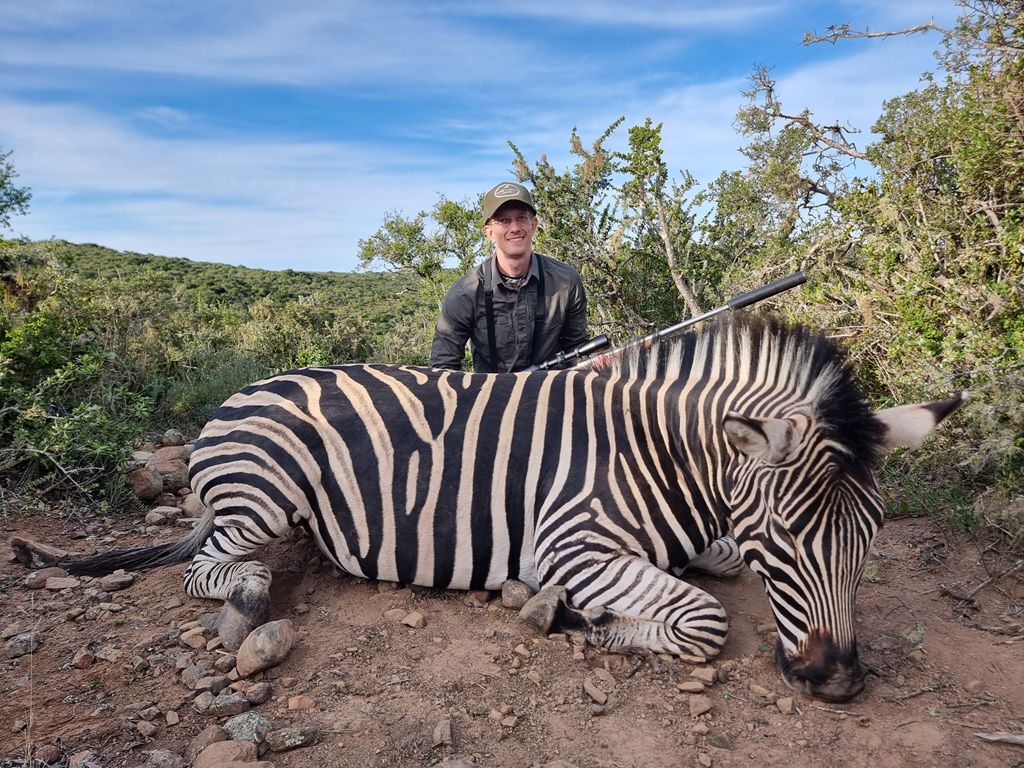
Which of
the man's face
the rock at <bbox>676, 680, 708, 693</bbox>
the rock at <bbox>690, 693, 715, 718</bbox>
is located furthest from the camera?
the man's face

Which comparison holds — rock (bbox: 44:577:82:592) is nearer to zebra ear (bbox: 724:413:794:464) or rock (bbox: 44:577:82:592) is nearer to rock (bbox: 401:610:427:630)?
rock (bbox: 401:610:427:630)

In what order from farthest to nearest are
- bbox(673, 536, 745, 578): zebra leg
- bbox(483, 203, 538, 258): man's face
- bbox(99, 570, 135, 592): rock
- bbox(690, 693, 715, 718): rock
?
bbox(483, 203, 538, 258): man's face
bbox(99, 570, 135, 592): rock
bbox(673, 536, 745, 578): zebra leg
bbox(690, 693, 715, 718): rock

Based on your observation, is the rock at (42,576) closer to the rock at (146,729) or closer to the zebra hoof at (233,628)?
the zebra hoof at (233,628)

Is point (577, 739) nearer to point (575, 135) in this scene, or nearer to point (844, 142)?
point (844, 142)

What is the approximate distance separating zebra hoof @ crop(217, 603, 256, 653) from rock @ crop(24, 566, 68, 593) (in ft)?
4.22

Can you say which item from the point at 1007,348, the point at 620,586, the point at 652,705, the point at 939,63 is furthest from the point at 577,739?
the point at 939,63

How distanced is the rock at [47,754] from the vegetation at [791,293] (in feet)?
8.91

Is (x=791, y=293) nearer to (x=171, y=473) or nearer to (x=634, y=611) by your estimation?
(x=634, y=611)

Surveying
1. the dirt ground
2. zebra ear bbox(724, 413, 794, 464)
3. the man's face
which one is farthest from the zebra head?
the man's face

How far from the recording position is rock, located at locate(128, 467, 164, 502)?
4.87 meters

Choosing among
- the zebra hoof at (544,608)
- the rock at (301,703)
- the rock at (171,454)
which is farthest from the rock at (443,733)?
the rock at (171,454)

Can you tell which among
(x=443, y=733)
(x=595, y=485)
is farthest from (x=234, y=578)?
(x=595, y=485)

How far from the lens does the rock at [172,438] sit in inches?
233

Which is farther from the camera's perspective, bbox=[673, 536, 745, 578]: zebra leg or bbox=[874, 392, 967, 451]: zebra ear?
bbox=[673, 536, 745, 578]: zebra leg
